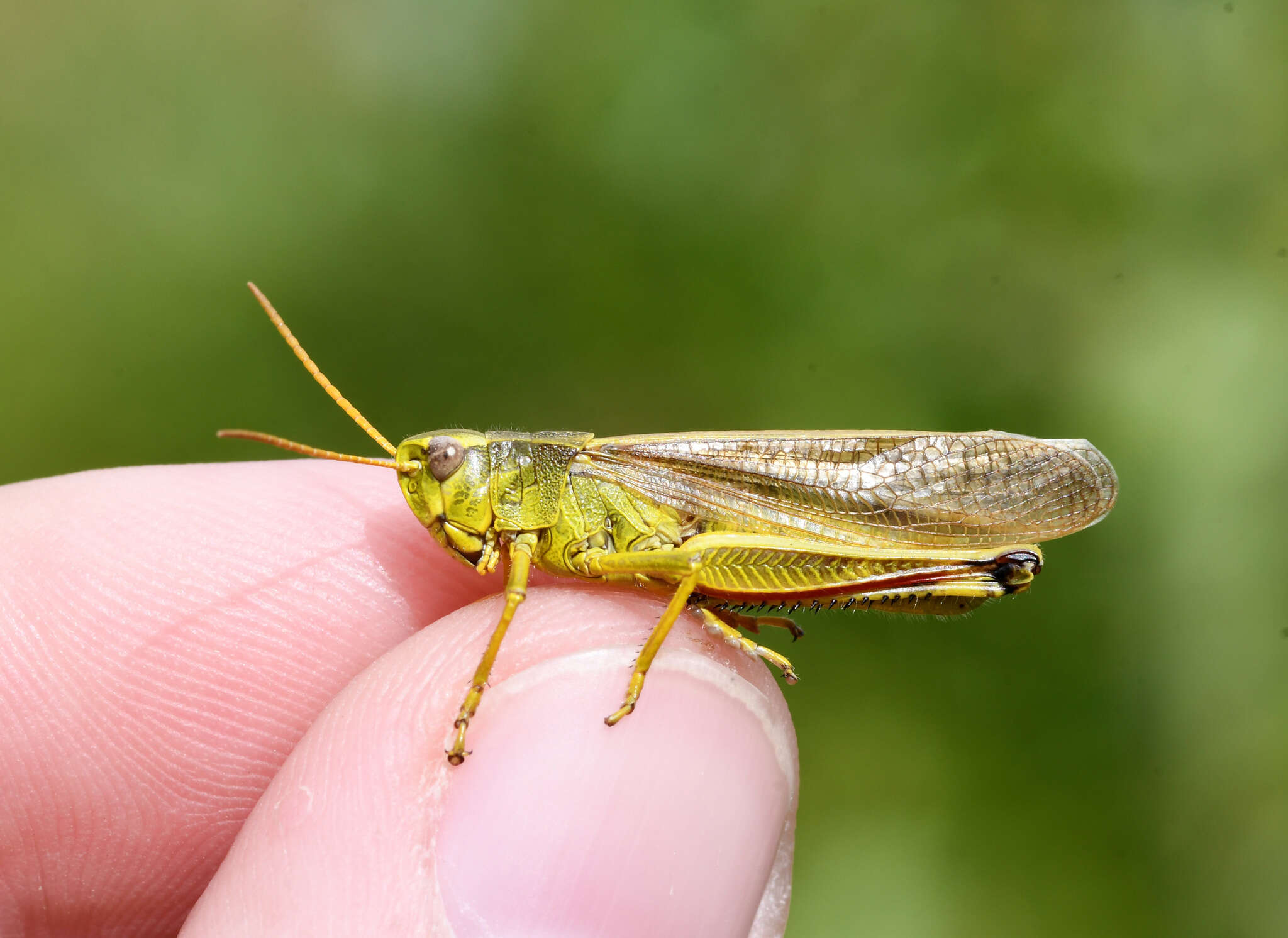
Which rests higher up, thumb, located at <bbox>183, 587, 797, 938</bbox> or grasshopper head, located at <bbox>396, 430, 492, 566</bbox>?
grasshopper head, located at <bbox>396, 430, 492, 566</bbox>

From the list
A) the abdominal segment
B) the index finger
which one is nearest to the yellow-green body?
the abdominal segment

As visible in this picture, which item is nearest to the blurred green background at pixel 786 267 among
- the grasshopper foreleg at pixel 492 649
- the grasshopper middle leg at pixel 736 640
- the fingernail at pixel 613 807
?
the grasshopper middle leg at pixel 736 640

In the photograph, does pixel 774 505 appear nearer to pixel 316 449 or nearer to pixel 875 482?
pixel 875 482

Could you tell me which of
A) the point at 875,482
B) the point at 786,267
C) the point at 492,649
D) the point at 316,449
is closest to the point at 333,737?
the point at 492,649

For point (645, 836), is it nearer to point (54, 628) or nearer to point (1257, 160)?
point (54, 628)

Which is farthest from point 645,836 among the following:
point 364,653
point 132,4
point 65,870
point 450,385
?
point 132,4

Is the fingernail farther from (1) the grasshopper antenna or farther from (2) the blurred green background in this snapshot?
(2) the blurred green background

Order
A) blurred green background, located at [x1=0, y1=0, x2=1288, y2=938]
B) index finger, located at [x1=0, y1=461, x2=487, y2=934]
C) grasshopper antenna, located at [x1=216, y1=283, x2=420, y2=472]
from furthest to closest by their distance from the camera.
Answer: blurred green background, located at [x1=0, y1=0, x2=1288, y2=938], index finger, located at [x1=0, y1=461, x2=487, y2=934], grasshopper antenna, located at [x1=216, y1=283, x2=420, y2=472]
